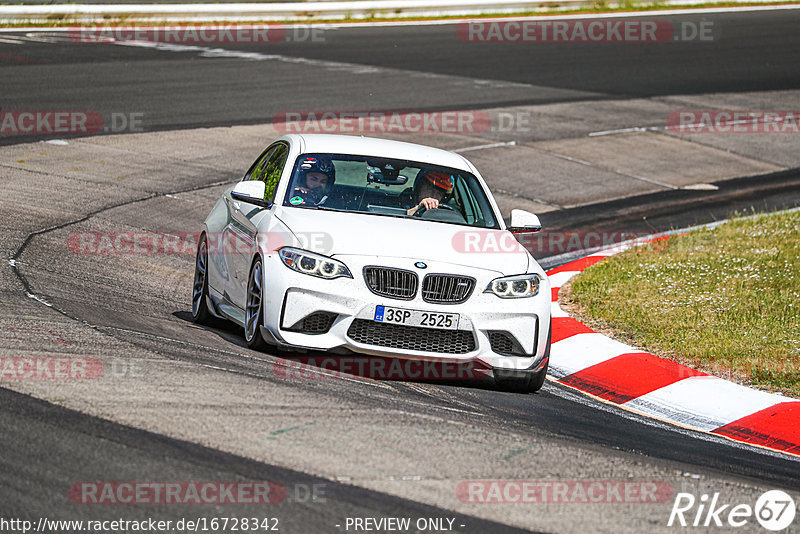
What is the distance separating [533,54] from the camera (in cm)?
2833

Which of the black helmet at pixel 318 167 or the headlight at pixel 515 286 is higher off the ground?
the black helmet at pixel 318 167

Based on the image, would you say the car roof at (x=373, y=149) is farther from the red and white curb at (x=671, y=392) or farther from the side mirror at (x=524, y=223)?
the red and white curb at (x=671, y=392)

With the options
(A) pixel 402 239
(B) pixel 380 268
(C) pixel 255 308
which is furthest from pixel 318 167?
(B) pixel 380 268

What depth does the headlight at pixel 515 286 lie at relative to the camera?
7.92 m

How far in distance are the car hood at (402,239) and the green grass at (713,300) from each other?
2.07 meters

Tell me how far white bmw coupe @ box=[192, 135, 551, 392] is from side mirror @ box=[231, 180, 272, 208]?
0.03ft

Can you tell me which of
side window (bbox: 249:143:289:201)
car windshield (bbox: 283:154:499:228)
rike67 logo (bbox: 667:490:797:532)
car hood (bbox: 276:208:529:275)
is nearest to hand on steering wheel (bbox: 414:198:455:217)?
car windshield (bbox: 283:154:499:228)

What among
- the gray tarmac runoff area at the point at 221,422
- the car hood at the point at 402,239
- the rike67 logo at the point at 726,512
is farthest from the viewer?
the car hood at the point at 402,239

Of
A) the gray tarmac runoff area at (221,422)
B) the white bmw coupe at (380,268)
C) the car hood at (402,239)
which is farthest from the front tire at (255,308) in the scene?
the car hood at (402,239)

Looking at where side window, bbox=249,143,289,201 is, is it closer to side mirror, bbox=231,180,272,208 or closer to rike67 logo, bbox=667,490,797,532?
side mirror, bbox=231,180,272,208

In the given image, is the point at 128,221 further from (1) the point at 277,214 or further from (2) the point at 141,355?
(2) the point at 141,355

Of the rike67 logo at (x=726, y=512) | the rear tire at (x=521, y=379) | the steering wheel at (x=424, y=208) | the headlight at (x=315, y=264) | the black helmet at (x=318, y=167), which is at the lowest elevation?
the rear tire at (x=521, y=379)

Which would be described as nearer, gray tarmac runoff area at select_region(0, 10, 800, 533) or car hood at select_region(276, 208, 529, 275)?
gray tarmac runoff area at select_region(0, 10, 800, 533)

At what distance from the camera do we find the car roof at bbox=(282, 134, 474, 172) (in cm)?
919
